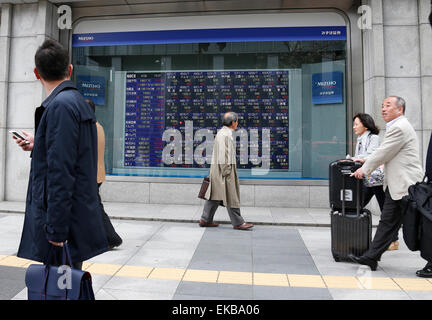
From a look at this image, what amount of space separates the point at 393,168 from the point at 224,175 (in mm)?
2670

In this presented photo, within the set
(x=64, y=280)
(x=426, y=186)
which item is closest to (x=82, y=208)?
(x=64, y=280)

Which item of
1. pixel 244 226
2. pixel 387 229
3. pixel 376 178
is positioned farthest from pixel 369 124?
pixel 244 226

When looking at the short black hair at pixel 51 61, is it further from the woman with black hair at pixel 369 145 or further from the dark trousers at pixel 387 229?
the woman with black hair at pixel 369 145

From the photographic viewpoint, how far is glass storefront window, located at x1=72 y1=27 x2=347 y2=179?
7.81m

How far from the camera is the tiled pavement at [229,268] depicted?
9.91 feet

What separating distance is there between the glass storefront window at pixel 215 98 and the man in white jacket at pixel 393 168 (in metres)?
4.06

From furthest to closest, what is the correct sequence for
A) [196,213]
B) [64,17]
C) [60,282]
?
[64,17] < [196,213] < [60,282]

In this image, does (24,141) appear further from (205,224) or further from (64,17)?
(64,17)

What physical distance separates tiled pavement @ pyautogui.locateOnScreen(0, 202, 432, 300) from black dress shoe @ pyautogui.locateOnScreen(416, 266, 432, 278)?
A: 0.11m

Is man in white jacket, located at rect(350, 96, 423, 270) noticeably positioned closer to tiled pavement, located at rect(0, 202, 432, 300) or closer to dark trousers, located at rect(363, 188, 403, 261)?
dark trousers, located at rect(363, 188, 403, 261)

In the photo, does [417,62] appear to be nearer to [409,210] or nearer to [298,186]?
[298,186]

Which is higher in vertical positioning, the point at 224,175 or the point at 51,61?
the point at 51,61

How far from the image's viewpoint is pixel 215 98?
26.6ft
